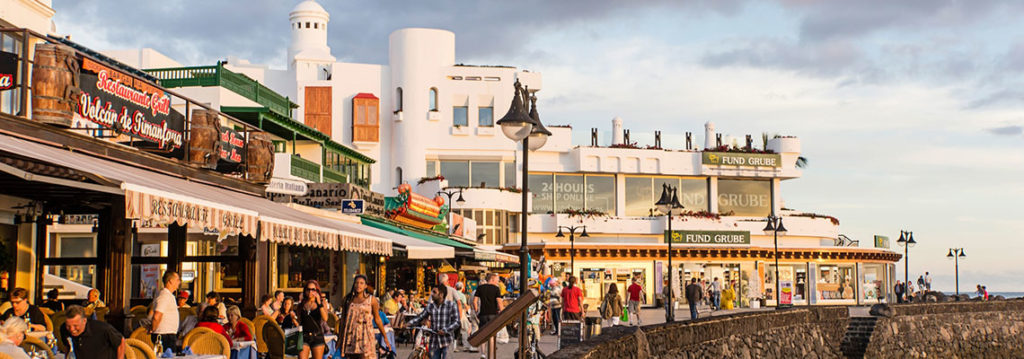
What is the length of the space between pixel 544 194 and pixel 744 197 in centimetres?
1203

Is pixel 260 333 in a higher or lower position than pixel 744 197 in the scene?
lower

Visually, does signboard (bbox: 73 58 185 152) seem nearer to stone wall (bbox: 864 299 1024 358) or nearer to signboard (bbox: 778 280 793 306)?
stone wall (bbox: 864 299 1024 358)

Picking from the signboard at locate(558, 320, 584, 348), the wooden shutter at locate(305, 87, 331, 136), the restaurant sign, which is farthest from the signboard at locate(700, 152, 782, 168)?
the signboard at locate(558, 320, 584, 348)

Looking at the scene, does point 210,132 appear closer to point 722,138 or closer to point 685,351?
point 685,351

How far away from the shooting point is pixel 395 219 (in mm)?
33656

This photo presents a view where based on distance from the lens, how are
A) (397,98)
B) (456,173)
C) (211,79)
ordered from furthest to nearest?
(397,98)
(456,173)
(211,79)

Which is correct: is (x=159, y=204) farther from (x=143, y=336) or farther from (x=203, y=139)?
(x=203, y=139)

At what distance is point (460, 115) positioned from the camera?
60.4 metres

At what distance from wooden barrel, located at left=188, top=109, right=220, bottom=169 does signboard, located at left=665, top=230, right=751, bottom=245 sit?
4223cm

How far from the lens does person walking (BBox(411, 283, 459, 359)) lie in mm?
13367

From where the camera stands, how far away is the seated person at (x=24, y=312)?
1186 cm

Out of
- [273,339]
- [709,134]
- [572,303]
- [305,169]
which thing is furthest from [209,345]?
[709,134]

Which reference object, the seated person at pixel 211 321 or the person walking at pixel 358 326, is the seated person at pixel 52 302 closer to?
the seated person at pixel 211 321

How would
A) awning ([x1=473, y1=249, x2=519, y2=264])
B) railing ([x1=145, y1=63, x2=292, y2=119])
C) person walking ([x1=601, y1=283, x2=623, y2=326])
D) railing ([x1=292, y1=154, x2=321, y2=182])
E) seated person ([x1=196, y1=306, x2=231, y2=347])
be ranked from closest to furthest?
seated person ([x1=196, y1=306, x2=231, y2=347])
awning ([x1=473, y1=249, x2=519, y2=264])
person walking ([x1=601, y1=283, x2=623, y2=326])
railing ([x1=145, y1=63, x2=292, y2=119])
railing ([x1=292, y1=154, x2=321, y2=182])
